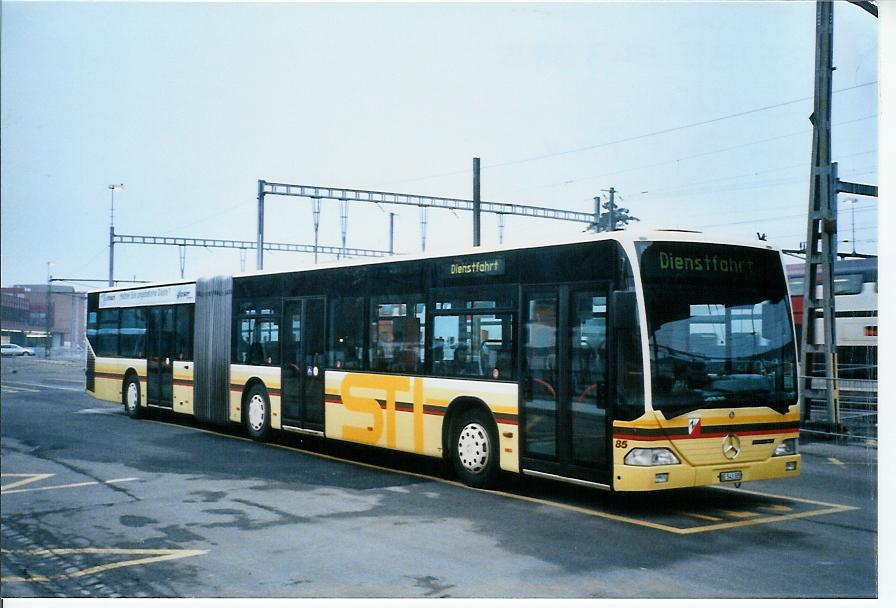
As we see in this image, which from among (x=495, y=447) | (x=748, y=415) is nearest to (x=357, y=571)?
(x=495, y=447)

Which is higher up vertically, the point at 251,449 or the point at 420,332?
the point at 420,332

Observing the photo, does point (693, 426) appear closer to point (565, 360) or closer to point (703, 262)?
point (565, 360)

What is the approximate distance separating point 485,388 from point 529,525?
2.14 m

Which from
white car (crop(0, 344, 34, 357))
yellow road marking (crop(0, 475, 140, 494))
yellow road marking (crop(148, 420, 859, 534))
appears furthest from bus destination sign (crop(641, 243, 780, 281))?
white car (crop(0, 344, 34, 357))

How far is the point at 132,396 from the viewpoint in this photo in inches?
750

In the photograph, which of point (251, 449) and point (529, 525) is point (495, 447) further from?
point (251, 449)

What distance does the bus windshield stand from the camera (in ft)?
28.1

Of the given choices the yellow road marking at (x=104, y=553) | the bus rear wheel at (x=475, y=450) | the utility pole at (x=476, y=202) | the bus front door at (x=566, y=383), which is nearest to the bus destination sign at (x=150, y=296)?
the bus rear wheel at (x=475, y=450)

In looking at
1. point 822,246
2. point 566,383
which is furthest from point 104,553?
point 822,246

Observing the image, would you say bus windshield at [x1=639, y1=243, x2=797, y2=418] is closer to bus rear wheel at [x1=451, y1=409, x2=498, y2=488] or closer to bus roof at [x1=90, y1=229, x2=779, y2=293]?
bus roof at [x1=90, y1=229, x2=779, y2=293]

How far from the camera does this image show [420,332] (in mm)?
11438

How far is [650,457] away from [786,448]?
5.83 ft

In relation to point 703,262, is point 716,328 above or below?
below
